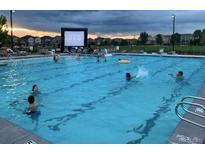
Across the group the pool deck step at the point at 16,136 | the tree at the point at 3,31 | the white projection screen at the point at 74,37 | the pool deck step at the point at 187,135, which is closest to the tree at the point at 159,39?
the white projection screen at the point at 74,37

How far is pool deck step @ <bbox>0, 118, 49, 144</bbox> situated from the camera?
465cm

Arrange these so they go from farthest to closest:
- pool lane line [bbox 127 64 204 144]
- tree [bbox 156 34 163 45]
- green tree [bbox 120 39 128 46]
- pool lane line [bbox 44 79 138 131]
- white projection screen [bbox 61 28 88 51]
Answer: green tree [bbox 120 39 128 46]
tree [bbox 156 34 163 45]
white projection screen [bbox 61 28 88 51]
pool lane line [bbox 44 79 138 131]
pool lane line [bbox 127 64 204 144]

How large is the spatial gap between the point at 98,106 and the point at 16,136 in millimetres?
3555

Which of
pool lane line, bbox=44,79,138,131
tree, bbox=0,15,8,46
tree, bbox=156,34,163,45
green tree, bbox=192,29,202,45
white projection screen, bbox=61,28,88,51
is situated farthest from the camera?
tree, bbox=156,34,163,45

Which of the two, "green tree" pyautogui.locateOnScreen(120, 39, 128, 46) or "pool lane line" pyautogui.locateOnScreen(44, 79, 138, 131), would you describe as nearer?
"pool lane line" pyautogui.locateOnScreen(44, 79, 138, 131)

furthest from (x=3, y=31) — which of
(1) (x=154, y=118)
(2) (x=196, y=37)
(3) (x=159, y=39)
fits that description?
(2) (x=196, y=37)

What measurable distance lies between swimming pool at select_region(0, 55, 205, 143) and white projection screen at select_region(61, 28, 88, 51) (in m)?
17.4

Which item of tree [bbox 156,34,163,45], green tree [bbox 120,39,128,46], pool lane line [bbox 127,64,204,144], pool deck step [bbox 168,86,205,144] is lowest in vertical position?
pool lane line [bbox 127,64,204,144]

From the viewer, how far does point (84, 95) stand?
31.5 ft

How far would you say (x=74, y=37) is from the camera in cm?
3098

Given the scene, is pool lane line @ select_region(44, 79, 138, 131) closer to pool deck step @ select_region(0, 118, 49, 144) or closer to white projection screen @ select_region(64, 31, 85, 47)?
pool deck step @ select_region(0, 118, 49, 144)

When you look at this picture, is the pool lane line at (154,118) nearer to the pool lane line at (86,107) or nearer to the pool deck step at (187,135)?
the pool deck step at (187,135)

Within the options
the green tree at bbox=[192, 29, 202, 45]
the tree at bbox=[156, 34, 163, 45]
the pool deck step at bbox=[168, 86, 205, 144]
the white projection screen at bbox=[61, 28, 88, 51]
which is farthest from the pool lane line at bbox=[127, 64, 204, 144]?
the tree at bbox=[156, 34, 163, 45]
